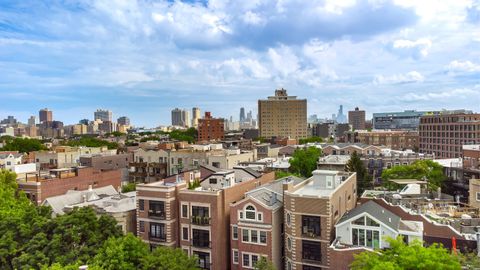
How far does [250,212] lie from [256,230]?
6.64ft

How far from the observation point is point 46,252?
123 feet

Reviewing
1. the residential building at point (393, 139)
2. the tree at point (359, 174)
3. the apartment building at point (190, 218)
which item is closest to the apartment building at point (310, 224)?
the apartment building at point (190, 218)

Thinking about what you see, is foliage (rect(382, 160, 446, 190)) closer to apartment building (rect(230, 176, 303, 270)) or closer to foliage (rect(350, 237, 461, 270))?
apartment building (rect(230, 176, 303, 270))

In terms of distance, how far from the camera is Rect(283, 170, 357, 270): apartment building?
39.2 m

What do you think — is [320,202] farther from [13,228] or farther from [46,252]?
[13,228]

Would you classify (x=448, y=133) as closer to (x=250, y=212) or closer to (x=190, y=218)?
(x=250, y=212)

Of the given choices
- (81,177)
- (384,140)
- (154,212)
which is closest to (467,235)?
(154,212)

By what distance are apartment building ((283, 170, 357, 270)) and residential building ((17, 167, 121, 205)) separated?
40.5 metres

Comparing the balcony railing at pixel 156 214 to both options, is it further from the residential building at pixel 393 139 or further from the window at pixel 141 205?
the residential building at pixel 393 139

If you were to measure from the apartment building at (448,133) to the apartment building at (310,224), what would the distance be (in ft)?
364

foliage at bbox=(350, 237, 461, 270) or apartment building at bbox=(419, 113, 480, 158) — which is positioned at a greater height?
apartment building at bbox=(419, 113, 480, 158)

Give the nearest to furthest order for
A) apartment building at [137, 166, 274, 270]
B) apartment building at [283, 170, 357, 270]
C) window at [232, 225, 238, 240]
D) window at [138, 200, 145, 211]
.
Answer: apartment building at [283, 170, 357, 270] < window at [232, 225, 238, 240] < apartment building at [137, 166, 274, 270] < window at [138, 200, 145, 211]

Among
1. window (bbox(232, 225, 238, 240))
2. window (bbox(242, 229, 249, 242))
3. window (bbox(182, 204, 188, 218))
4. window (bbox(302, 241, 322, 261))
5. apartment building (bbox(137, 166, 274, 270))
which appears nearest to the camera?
window (bbox(302, 241, 322, 261))

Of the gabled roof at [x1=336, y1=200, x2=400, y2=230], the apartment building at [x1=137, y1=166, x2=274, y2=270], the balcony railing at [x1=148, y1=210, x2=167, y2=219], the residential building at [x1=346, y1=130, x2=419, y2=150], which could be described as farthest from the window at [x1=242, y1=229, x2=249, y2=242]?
the residential building at [x1=346, y1=130, x2=419, y2=150]
